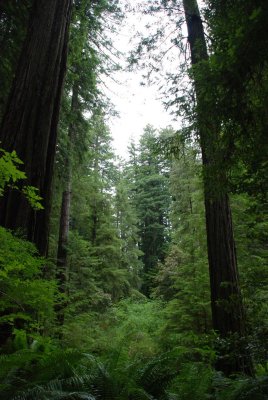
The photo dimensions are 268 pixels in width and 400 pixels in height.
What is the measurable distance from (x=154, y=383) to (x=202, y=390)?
1.36 feet

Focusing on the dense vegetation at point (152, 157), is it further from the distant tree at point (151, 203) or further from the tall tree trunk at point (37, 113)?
the distant tree at point (151, 203)

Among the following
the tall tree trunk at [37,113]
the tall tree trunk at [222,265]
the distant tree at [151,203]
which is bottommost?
the tall tree trunk at [222,265]

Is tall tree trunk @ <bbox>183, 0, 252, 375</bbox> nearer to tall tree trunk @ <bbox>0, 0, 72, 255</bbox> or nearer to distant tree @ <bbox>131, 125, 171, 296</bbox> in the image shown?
tall tree trunk @ <bbox>0, 0, 72, 255</bbox>

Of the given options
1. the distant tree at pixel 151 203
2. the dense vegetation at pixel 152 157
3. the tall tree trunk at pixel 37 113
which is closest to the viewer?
the dense vegetation at pixel 152 157

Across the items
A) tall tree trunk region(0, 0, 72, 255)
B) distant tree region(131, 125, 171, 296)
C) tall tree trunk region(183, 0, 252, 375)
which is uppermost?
distant tree region(131, 125, 171, 296)

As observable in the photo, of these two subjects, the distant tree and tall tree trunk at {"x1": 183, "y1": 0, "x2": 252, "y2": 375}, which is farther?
the distant tree

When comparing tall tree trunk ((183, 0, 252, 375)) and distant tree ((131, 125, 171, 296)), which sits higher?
distant tree ((131, 125, 171, 296))

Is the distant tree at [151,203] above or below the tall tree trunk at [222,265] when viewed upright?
above

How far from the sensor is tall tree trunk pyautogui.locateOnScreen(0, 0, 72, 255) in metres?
3.91

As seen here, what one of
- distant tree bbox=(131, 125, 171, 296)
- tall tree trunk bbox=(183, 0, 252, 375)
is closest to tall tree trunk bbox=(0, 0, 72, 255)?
tall tree trunk bbox=(183, 0, 252, 375)

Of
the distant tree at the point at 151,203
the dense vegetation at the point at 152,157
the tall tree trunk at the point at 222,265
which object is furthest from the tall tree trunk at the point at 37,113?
the distant tree at the point at 151,203

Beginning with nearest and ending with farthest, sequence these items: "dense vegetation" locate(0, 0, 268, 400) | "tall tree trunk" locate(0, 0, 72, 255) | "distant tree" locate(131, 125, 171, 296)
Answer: "dense vegetation" locate(0, 0, 268, 400) < "tall tree trunk" locate(0, 0, 72, 255) < "distant tree" locate(131, 125, 171, 296)

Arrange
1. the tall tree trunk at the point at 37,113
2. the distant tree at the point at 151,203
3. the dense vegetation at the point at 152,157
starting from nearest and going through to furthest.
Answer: the dense vegetation at the point at 152,157, the tall tree trunk at the point at 37,113, the distant tree at the point at 151,203

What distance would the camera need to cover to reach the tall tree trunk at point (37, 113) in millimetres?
3910
